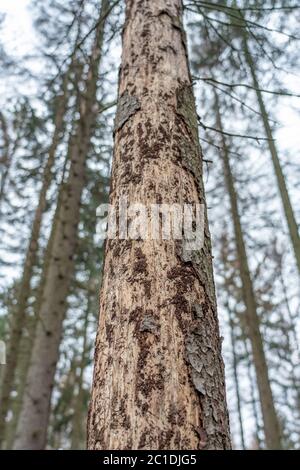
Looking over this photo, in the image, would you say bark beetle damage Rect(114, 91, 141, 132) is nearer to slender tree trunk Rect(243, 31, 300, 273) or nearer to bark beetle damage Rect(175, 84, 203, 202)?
bark beetle damage Rect(175, 84, 203, 202)

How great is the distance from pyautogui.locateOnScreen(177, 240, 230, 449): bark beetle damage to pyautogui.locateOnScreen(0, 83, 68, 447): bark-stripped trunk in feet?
14.5

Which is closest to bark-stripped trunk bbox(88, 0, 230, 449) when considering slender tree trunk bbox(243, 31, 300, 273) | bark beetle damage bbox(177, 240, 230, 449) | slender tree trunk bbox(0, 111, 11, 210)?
bark beetle damage bbox(177, 240, 230, 449)

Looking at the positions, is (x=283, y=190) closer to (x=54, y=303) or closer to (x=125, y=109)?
(x=54, y=303)

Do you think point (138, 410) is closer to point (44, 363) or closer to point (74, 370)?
point (44, 363)

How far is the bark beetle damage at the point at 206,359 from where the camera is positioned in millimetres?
1084

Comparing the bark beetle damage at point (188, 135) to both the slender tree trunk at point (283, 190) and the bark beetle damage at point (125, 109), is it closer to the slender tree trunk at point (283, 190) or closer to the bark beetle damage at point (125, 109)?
the bark beetle damage at point (125, 109)

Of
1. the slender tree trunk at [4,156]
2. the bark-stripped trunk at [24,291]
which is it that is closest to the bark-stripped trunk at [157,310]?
the bark-stripped trunk at [24,291]

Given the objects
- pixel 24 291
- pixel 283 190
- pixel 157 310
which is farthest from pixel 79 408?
pixel 157 310

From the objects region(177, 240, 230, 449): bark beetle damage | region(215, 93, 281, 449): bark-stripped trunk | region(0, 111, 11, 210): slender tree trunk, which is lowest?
region(177, 240, 230, 449): bark beetle damage

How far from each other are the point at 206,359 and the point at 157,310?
0.67 feet

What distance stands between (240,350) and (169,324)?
33.7 feet

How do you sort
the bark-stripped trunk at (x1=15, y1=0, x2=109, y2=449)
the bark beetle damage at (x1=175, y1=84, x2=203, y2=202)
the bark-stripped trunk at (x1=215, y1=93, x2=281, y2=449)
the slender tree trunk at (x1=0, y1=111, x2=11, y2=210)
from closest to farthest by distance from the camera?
the bark beetle damage at (x1=175, y1=84, x2=203, y2=202) < the bark-stripped trunk at (x1=15, y1=0, x2=109, y2=449) < the bark-stripped trunk at (x1=215, y1=93, x2=281, y2=449) < the slender tree trunk at (x1=0, y1=111, x2=11, y2=210)

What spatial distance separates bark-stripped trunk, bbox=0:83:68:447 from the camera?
5.27 m

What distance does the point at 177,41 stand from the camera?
7.06ft
